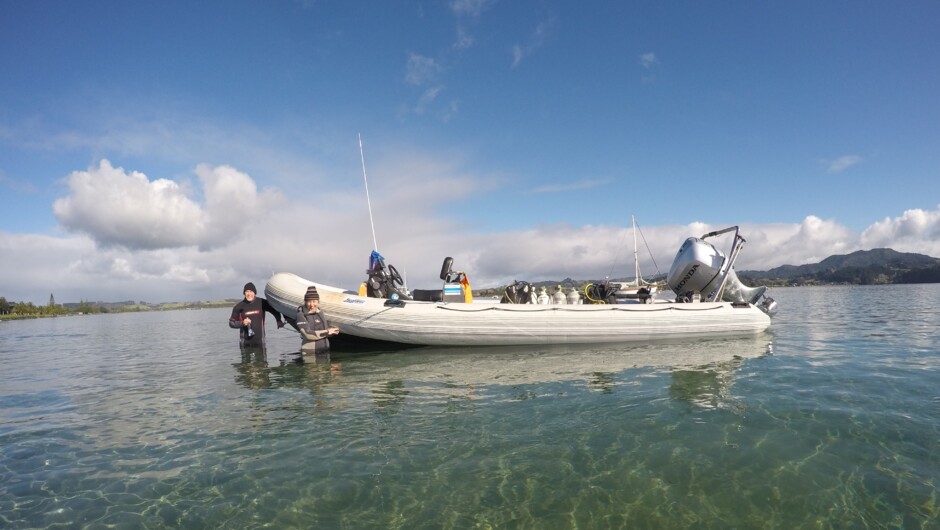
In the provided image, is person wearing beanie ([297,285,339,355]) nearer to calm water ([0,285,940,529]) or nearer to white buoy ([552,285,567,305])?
calm water ([0,285,940,529])

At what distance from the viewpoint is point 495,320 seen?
11.9 metres

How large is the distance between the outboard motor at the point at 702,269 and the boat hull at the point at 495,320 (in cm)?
187

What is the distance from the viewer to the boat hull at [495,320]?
37.9 feet

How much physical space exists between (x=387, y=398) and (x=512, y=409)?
2094mm

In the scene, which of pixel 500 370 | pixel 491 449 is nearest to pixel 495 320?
pixel 500 370

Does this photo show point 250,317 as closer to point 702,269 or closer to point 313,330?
point 313,330

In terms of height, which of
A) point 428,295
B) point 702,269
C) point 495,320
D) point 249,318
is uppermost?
point 702,269

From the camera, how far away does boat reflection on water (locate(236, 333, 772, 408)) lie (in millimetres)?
7500

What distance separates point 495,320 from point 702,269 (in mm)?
7900

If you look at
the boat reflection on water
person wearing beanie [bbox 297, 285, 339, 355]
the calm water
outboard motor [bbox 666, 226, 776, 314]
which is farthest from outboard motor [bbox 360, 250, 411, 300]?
outboard motor [bbox 666, 226, 776, 314]

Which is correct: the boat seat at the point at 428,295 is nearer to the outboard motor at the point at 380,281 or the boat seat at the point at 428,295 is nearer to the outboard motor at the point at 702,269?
the outboard motor at the point at 380,281

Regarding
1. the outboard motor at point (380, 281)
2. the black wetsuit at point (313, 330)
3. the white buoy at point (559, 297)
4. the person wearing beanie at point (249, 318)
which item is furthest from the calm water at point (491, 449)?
the white buoy at point (559, 297)

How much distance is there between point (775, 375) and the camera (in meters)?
8.22

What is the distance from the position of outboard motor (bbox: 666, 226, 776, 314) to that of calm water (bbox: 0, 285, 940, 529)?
5838 mm
